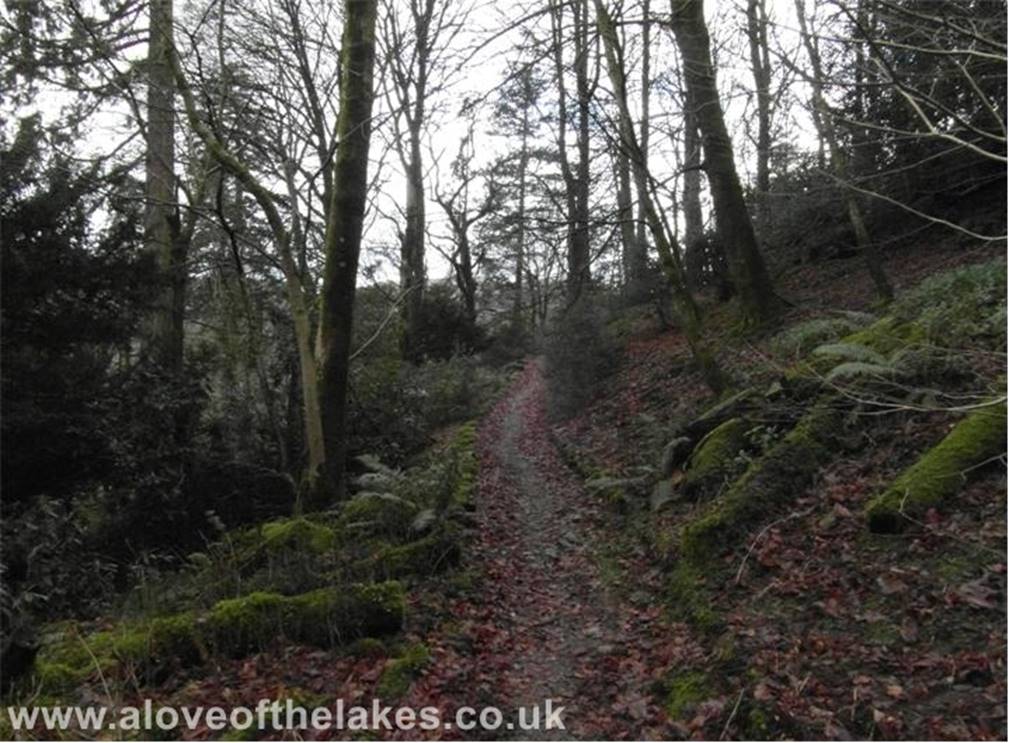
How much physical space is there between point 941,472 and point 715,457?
227 cm

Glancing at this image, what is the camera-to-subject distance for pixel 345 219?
25.4ft

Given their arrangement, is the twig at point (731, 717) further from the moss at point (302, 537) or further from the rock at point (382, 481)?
the rock at point (382, 481)

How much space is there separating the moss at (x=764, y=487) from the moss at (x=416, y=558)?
2036 millimetres

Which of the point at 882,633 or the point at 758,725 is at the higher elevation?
the point at 882,633

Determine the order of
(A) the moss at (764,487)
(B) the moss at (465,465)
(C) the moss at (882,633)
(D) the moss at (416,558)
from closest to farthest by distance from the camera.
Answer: (C) the moss at (882,633)
(A) the moss at (764,487)
(D) the moss at (416,558)
(B) the moss at (465,465)

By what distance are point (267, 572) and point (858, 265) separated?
42.1 ft

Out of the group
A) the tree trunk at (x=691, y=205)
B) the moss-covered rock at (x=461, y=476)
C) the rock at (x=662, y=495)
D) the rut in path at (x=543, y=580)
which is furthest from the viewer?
the tree trunk at (x=691, y=205)

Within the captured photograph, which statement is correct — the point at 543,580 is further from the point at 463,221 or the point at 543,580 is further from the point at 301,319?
the point at 463,221

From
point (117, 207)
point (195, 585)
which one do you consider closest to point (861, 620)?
point (195, 585)

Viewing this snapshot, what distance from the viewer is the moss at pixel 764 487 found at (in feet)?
17.6

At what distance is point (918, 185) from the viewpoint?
39.8 ft

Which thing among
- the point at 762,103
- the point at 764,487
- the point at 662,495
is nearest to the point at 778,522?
the point at 764,487

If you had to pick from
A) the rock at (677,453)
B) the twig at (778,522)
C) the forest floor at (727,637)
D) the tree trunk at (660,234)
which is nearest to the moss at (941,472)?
the forest floor at (727,637)

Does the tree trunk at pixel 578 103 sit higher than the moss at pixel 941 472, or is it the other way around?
the tree trunk at pixel 578 103
